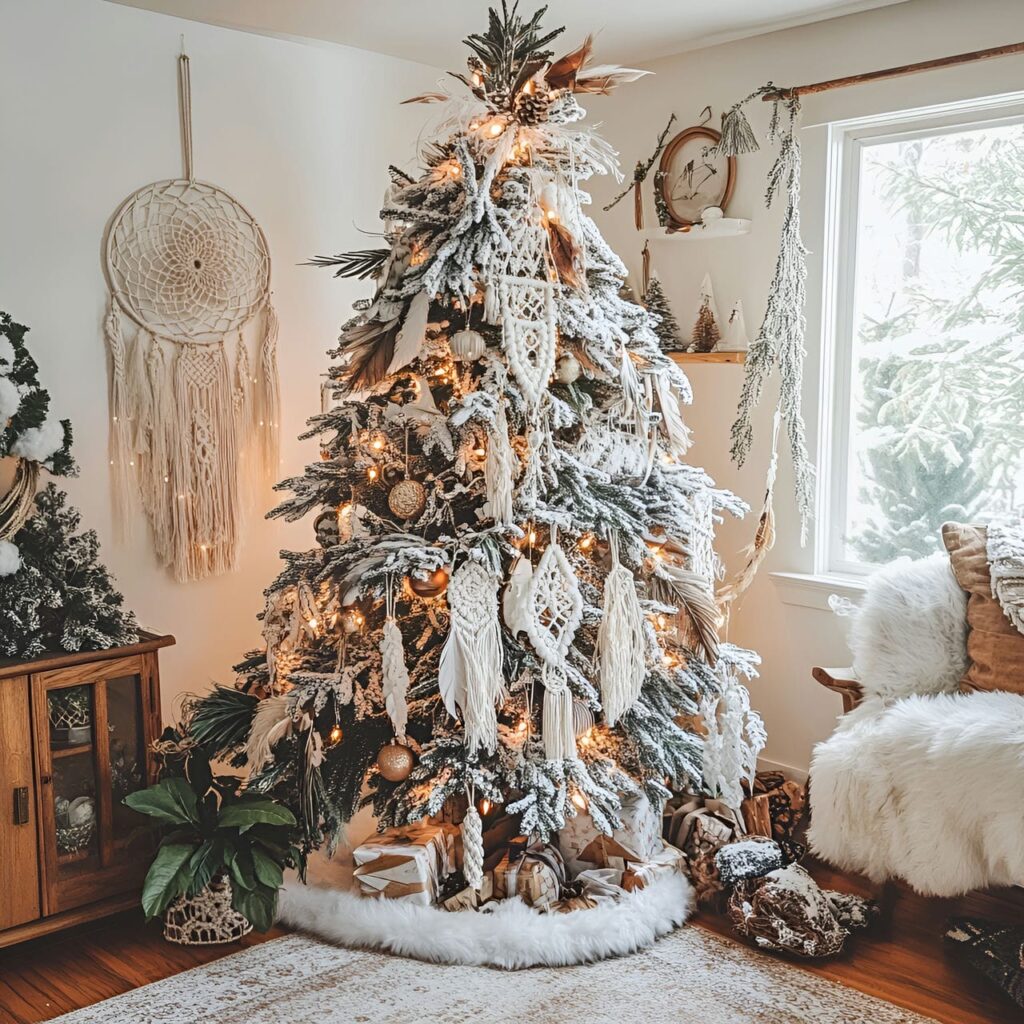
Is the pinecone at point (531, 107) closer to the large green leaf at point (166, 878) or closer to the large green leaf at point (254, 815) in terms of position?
the large green leaf at point (254, 815)

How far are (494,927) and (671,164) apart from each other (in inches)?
99.6

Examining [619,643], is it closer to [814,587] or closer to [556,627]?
[556,627]

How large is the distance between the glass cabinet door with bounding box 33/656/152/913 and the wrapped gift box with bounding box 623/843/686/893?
1249mm

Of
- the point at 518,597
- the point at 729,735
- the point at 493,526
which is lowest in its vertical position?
the point at 729,735

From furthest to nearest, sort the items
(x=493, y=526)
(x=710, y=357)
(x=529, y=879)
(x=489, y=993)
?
(x=710, y=357) < (x=529, y=879) < (x=493, y=526) < (x=489, y=993)

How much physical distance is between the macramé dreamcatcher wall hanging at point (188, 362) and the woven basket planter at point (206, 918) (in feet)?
3.29

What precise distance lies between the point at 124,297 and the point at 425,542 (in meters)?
1.24

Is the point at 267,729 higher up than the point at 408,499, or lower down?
lower down

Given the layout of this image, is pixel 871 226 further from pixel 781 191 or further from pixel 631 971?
pixel 631 971

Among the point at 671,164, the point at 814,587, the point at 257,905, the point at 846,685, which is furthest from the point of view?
the point at 671,164

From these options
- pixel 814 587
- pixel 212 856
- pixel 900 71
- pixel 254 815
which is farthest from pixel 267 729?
pixel 900 71

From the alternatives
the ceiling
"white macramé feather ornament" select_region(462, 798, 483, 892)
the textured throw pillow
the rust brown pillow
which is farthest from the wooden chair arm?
the ceiling

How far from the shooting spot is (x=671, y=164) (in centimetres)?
376

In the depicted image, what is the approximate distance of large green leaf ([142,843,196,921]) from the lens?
249cm
